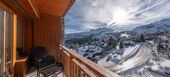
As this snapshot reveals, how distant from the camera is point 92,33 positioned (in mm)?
9664

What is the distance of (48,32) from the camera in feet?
22.2

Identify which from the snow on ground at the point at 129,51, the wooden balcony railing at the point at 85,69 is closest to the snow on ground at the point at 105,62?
the snow on ground at the point at 129,51

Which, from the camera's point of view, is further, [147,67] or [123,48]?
[123,48]

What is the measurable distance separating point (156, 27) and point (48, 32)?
15.0ft

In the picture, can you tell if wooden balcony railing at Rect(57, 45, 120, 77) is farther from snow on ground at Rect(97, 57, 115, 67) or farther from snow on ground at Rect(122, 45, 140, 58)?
snow on ground at Rect(122, 45, 140, 58)

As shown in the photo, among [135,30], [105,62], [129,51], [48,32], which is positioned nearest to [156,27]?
[135,30]

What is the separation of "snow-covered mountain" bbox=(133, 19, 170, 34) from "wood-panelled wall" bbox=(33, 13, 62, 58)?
3973mm

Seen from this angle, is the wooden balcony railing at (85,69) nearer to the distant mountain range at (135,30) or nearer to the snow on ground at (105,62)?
the distant mountain range at (135,30)

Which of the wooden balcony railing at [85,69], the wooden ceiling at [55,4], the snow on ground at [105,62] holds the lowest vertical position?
the snow on ground at [105,62]

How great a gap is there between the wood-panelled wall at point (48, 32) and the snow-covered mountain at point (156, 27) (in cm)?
397

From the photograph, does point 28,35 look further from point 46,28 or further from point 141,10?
point 141,10

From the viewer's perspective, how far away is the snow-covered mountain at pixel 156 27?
7100 mm

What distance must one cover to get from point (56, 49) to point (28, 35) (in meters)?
1.15

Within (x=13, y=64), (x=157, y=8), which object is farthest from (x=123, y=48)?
(x=13, y=64)
